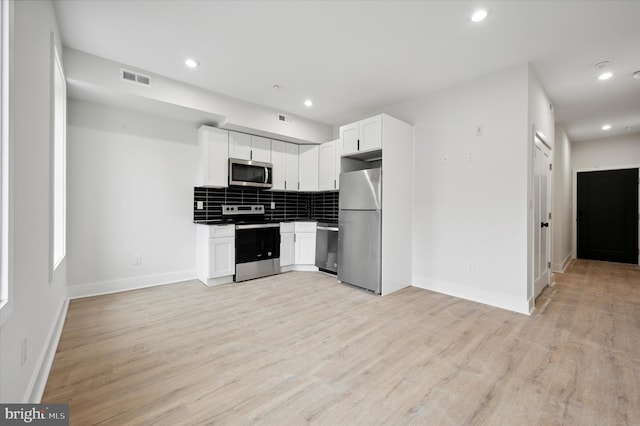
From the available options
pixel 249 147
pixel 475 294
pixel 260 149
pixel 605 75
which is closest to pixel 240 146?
pixel 249 147

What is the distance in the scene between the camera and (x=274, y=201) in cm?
513

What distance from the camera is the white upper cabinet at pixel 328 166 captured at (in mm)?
4762

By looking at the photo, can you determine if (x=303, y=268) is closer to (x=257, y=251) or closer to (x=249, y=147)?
(x=257, y=251)

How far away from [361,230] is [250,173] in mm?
2054

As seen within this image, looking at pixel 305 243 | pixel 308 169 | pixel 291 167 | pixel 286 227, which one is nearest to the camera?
pixel 286 227

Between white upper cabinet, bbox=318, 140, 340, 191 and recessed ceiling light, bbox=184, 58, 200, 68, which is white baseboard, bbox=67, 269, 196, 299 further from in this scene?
recessed ceiling light, bbox=184, 58, 200, 68

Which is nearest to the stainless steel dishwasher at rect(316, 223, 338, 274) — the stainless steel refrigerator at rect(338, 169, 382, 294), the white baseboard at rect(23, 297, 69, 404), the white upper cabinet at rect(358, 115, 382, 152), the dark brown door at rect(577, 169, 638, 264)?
the stainless steel refrigerator at rect(338, 169, 382, 294)

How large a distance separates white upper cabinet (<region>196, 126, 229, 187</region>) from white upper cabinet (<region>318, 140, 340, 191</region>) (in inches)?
67.2

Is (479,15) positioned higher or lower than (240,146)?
higher

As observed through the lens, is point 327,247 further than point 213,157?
Yes

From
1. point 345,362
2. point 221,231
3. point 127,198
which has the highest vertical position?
point 127,198

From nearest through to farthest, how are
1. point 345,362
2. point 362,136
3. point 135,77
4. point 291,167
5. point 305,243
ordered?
1. point 345,362
2. point 135,77
3. point 362,136
4. point 305,243
5. point 291,167

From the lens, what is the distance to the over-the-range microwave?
4211 millimetres

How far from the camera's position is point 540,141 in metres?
3.54
